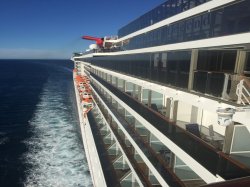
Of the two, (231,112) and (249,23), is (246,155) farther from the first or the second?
(249,23)

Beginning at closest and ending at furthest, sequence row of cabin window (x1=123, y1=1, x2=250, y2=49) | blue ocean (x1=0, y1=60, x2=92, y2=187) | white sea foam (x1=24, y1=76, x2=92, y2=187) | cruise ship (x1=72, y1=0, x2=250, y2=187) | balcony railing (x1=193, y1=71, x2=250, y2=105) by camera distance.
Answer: balcony railing (x1=193, y1=71, x2=250, y2=105) → cruise ship (x1=72, y1=0, x2=250, y2=187) → row of cabin window (x1=123, y1=1, x2=250, y2=49) → white sea foam (x1=24, y1=76, x2=92, y2=187) → blue ocean (x1=0, y1=60, x2=92, y2=187)

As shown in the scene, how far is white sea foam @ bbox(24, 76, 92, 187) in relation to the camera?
81.1 feet

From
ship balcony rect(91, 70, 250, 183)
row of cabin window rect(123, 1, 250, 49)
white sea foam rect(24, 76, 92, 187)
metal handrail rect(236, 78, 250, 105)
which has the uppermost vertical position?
row of cabin window rect(123, 1, 250, 49)

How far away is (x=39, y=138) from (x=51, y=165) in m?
8.29

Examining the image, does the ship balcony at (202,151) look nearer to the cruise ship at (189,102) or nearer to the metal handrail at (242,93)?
the cruise ship at (189,102)

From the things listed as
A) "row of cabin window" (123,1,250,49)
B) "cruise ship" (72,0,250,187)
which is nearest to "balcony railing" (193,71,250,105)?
"cruise ship" (72,0,250,187)

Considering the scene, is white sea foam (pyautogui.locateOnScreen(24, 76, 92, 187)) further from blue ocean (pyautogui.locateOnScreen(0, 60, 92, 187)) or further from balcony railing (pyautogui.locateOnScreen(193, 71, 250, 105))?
balcony railing (pyautogui.locateOnScreen(193, 71, 250, 105))

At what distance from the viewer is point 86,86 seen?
50.5 metres

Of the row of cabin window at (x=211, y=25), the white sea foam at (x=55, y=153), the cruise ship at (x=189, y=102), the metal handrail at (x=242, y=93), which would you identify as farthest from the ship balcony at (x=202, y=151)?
the white sea foam at (x=55, y=153)

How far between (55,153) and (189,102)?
76.7ft

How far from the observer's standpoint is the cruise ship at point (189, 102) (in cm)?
884

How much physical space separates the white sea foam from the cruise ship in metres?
3.15

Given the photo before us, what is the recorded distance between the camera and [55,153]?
3000cm

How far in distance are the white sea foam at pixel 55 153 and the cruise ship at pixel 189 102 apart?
3.15m
